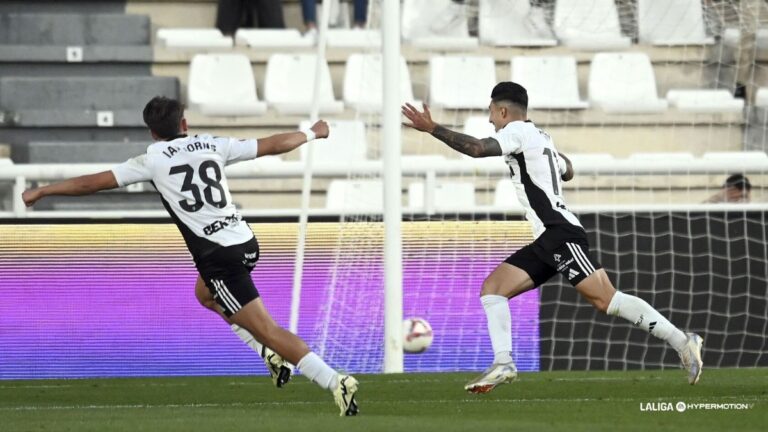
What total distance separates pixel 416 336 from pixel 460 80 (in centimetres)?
463

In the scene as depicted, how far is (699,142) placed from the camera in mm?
16125

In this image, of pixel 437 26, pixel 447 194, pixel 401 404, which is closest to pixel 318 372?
pixel 401 404

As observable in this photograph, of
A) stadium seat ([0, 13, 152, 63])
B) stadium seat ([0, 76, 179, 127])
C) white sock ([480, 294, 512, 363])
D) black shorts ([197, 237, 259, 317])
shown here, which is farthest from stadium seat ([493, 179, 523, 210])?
black shorts ([197, 237, 259, 317])

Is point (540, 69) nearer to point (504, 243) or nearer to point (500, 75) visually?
point (500, 75)

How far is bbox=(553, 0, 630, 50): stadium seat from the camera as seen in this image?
15.8 metres

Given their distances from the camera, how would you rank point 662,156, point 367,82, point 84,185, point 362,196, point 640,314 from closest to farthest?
point 84,185
point 640,314
point 362,196
point 662,156
point 367,82

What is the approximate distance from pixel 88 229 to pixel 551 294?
377 centimetres

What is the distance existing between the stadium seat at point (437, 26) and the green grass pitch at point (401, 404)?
559cm

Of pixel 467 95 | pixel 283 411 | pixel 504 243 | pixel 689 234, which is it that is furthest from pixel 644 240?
pixel 283 411

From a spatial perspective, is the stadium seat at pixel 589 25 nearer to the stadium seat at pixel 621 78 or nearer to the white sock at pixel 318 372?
the stadium seat at pixel 621 78

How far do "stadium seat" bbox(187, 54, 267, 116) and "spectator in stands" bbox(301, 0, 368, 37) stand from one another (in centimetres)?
91

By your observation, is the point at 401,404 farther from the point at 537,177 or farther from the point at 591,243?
the point at 591,243

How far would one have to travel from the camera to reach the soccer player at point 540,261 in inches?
357

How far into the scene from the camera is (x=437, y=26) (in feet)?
54.8
